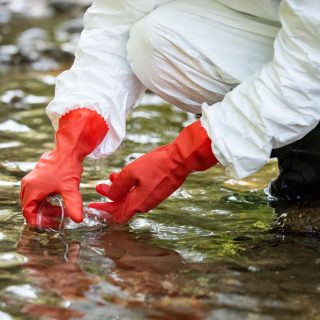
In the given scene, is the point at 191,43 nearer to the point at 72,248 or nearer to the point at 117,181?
the point at 117,181

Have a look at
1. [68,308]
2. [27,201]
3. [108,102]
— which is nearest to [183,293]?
[68,308]

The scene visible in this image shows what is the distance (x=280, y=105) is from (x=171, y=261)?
19.9 inches

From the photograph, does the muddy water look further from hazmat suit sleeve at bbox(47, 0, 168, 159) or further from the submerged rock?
hazmat suit sleeve at bbox(47, 0, 168, 159)

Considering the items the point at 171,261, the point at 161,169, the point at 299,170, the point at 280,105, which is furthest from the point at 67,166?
the point at 299,170

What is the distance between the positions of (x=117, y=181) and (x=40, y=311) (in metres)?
0.71

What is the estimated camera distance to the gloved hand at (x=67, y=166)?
2.47 meters

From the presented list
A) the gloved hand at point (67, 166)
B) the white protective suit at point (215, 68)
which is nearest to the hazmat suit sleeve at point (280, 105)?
the white protective suit at point (215, 68)

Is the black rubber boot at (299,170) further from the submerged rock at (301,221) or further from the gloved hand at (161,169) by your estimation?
the gloved hand at (161,169)

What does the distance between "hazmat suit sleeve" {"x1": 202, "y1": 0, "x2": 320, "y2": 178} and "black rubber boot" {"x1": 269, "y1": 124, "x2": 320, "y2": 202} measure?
432 millimetres

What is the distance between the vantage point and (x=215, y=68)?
260 centimetres

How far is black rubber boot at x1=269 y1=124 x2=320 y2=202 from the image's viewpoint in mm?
2799

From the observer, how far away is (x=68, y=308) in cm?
187

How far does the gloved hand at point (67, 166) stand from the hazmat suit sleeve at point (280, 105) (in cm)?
39

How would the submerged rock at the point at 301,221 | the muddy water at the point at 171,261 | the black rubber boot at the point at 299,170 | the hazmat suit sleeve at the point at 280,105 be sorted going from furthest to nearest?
the black rubber boot at the point at 299,170 → the submerged rock at the point at 301,221 → the hazmat suit sleeve at the point at 280,105 → the muddy water at the point at 171,261
